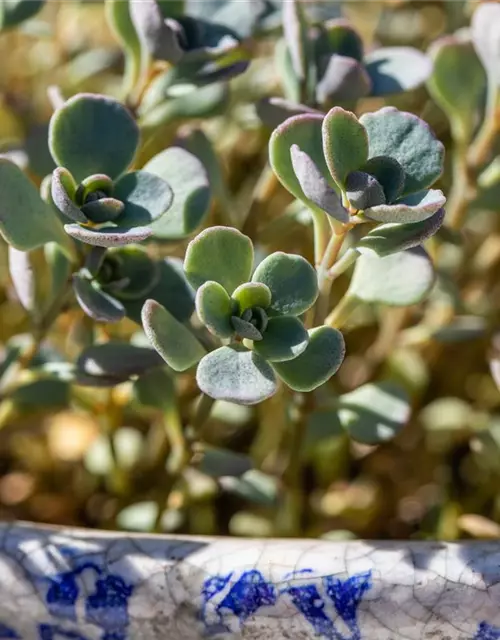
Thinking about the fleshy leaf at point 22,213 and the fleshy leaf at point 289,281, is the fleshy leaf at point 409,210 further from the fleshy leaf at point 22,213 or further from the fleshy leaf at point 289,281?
the fleshy leaf at point 22,213

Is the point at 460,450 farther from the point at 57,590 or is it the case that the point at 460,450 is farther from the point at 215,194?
the point at 57,590

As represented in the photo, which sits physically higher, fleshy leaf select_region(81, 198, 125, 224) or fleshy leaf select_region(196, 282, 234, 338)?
fleshy leaf select_region(81, 198, 125, 224)

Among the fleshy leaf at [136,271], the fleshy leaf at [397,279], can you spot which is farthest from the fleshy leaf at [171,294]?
the fleshy leaf at [397,279]

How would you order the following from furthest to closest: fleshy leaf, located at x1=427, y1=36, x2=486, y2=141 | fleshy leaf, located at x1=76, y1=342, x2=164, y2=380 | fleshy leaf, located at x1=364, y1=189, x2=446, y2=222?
fleshy leaf, located at x1=427, y1=36, x2=486, y2=141, fleshy leaf, located at x1=76, y1=342, x2=164, y2=380, fleshy leaf, located at x1=364, y1=189, x2=446, y2=222

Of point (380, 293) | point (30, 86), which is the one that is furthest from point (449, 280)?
point (30, 86)

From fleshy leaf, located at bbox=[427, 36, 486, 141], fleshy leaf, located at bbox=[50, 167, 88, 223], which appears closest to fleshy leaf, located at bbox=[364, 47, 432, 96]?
fleshy leaf, located at bbox=[427, 36, 486, 141]

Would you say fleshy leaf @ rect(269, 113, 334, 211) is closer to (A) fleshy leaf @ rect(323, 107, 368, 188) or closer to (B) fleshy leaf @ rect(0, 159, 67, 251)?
(A) fleshy leaf @ rect(323, 107, 368, 188)

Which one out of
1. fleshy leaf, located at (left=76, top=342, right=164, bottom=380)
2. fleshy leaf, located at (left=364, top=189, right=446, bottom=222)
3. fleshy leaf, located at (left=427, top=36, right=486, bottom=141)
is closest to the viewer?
fleshy leaf, located at (left=364, top=189, right=446, bottom=222)

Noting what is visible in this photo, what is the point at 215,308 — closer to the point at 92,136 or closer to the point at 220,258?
the point at 220,258
